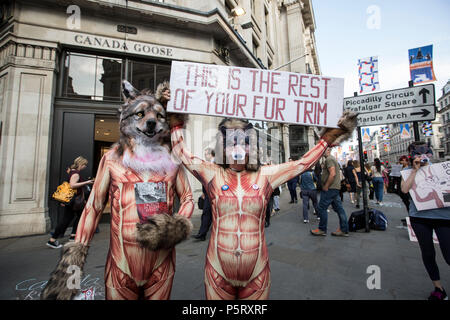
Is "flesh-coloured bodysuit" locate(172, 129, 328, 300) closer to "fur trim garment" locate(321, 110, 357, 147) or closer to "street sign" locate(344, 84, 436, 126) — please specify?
"fur trim garment" locate(321, 110, 357, 147)

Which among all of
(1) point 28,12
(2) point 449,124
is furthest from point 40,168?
(2) point 449,124

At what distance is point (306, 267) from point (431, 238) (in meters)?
1.66

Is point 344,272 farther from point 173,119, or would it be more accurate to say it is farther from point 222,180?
point 173,119

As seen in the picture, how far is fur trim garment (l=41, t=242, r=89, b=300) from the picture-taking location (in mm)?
1176

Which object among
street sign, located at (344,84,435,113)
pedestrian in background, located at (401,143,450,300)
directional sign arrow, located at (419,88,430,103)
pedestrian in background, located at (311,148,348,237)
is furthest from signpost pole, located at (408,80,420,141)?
pedestrian in background, located at (401,143,450,300)

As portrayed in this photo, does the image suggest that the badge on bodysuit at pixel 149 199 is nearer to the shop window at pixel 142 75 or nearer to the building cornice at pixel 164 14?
the shop window at pixel 142 75

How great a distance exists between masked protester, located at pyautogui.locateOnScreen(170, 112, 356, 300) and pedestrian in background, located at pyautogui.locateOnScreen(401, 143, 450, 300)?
6.33 ft

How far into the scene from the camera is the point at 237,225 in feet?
4.87

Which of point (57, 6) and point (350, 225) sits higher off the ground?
point (57, 6)

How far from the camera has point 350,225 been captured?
559 centimetres

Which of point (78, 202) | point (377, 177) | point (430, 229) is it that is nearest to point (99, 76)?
point (78, 202)

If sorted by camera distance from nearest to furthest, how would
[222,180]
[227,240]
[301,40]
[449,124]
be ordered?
1. [227,240]
2. [222,180]
3. [301,40]
4. [449,124]

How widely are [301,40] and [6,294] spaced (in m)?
29.5

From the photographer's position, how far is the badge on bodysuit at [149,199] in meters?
1.46
